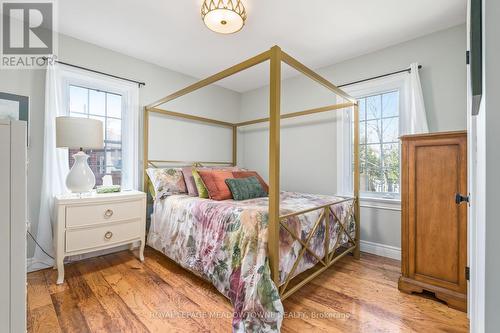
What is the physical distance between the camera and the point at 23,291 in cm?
71

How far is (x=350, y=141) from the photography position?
2.91 meters

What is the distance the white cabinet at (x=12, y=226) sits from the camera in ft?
2.23

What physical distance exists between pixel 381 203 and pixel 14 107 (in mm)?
3855

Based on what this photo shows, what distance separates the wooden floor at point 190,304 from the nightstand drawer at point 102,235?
0.29 metres

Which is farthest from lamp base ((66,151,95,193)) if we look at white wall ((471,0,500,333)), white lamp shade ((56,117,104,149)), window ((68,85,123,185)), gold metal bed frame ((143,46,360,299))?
white wall ((471,0,500,333))

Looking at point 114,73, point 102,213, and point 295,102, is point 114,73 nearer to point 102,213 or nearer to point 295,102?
point 102,213

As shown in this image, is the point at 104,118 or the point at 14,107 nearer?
the point at 14,107

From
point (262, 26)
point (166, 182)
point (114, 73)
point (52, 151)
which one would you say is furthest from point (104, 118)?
point (262, 26)

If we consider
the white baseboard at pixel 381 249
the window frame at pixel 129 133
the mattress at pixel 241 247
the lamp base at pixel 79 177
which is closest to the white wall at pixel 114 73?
the window frame at pixel 129 133

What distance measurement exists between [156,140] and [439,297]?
129 inches

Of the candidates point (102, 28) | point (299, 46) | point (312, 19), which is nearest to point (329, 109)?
point (299, 46)

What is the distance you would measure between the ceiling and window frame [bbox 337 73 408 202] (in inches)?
15.8

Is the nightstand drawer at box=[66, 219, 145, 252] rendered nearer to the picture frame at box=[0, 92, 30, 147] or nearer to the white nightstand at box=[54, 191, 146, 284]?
the white nightstand at box=[54, 191, 146, 284]

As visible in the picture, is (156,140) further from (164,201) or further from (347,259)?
(347,259)
